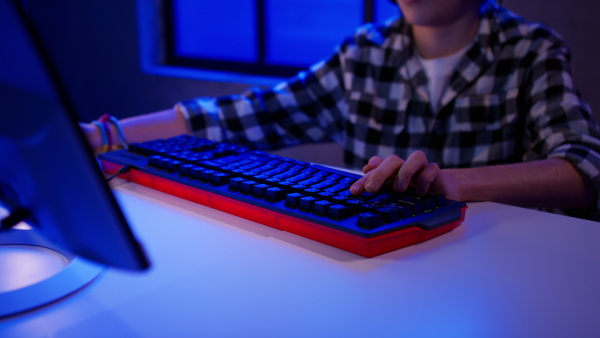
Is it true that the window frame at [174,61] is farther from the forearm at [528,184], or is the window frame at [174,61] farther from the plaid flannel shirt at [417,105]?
the forearm at [528,184]

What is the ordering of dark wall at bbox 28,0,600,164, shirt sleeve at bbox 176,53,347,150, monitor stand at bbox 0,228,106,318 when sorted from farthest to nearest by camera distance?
dark wall at bbox 28,0,600,164 → shirt sleeve at bbox 176,53,347,150 → monitor stand at bbox 0,228,106,318

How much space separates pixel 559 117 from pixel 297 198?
2.07 ft

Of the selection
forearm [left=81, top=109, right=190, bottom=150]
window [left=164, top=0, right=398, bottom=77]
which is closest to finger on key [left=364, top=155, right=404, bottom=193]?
forearm [left=81, top=109, right=190, bottom=150]

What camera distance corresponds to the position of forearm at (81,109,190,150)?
1.06m

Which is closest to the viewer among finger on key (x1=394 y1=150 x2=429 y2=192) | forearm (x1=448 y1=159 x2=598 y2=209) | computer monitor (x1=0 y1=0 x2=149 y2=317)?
computer monitor (x1=0 y1=0 x2=149 y2=317)

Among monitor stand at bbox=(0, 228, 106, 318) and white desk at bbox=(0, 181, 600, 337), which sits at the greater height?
monitor stand at bbox=(0, 228, 106, 318)

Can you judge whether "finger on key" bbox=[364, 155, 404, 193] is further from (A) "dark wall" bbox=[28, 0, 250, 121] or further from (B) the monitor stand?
(A) "dark wall" bbox=[28, 0, 250, 121]

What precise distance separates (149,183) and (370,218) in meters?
A: 0.38

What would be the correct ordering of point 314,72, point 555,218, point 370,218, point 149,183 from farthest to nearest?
point 314,72 < point 149,183 < point 555,218 < point 370,218

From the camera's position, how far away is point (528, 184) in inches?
35.2

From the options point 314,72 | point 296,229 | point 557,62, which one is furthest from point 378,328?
point 314,72

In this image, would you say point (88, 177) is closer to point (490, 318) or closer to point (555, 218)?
point (490, 318)

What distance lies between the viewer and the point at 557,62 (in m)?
1.14

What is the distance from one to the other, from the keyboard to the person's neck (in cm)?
62
